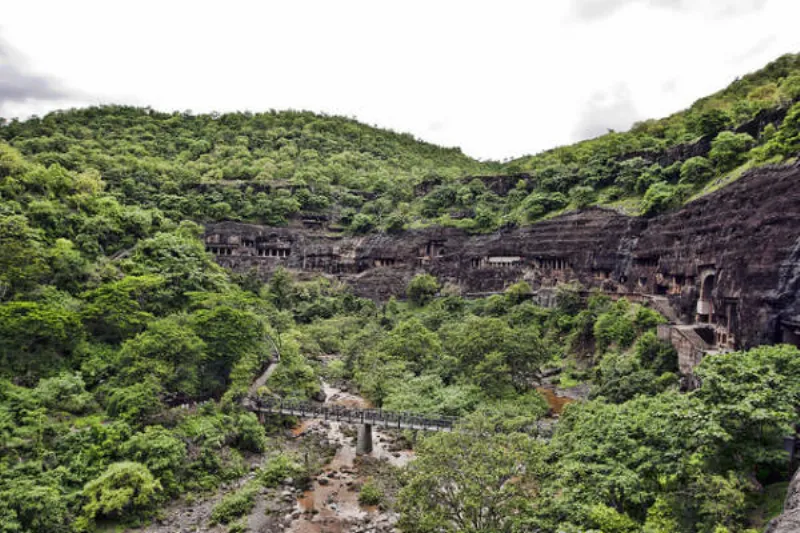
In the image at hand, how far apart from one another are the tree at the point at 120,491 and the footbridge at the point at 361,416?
930 centimetres

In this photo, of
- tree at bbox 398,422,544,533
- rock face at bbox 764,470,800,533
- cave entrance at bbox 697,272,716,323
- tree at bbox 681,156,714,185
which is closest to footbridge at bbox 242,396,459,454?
tree at bbox 398,422,544,533

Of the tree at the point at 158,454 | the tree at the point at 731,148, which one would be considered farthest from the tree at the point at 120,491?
the tree at the point at 731,148

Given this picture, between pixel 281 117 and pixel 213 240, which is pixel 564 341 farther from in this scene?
pixel 281 117

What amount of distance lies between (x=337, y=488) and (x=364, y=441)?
4448 millimetres

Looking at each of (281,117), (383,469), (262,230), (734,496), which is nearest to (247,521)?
(383,469)

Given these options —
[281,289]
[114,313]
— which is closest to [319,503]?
[114,313]

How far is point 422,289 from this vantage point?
2457 inches

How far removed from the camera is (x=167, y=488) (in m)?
26.5

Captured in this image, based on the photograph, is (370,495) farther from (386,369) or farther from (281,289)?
(281,289)

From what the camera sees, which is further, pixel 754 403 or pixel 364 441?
pixel 364 441

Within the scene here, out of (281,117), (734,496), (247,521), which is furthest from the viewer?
(281,117)

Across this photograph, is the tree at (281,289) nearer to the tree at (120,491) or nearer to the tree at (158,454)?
the tree at (158,454)

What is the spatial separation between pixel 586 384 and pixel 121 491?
3238cm

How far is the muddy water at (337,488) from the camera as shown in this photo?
2586 cm
